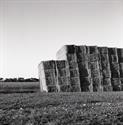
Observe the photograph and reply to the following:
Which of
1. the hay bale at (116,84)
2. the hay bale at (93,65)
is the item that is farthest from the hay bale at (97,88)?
the hay bale at (93,65)

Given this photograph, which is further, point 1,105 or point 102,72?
point 102,72

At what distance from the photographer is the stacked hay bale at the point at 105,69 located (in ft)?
53.9

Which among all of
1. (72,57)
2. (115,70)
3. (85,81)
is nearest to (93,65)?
(85,81)

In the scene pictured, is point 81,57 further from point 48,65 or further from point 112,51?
point 112,51

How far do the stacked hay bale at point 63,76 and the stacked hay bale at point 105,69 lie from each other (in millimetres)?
2316

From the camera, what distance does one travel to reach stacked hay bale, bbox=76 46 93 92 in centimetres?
1620

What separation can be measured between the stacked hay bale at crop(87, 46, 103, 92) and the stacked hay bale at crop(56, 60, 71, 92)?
162 cm

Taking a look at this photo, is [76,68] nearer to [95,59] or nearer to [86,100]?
[95,59]

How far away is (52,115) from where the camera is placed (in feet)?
25.7

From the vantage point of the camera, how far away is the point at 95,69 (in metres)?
16.4

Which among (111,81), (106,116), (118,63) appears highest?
(118,63)

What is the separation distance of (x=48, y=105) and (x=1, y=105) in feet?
5.97

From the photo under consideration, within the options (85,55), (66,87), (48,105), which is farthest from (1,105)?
(85,55)

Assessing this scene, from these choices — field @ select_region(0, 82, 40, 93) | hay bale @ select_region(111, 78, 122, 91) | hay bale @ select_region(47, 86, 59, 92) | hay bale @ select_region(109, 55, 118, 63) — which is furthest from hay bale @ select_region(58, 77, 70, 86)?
hay bale @ select_region(109, 55, 118, 63)
